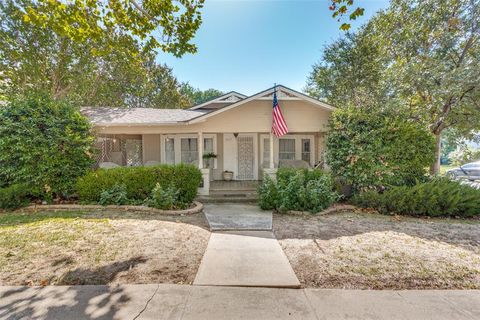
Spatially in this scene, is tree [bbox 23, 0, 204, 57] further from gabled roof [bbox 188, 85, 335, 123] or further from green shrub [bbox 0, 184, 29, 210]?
green shrub [bbox 0, 184, 29, 210]

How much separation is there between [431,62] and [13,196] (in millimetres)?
16056

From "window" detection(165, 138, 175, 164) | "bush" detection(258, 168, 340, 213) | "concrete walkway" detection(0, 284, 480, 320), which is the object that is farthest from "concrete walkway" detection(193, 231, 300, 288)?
"window" detection(165, 138, 175, 164)

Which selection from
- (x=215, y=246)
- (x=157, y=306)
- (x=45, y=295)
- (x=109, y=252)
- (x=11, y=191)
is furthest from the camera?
(x=11, y=191)

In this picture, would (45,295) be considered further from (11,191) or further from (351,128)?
(351,128)

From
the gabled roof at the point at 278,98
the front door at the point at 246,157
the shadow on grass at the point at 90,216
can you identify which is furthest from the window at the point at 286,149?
the shadow on grass at the point at 90,216

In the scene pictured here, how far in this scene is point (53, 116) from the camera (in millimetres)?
7438

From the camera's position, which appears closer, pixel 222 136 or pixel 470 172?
pixel 222 136

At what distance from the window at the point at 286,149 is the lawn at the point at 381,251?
6151 millimetres

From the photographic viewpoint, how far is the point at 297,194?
23.9 feet

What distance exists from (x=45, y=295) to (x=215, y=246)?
8.71 ft

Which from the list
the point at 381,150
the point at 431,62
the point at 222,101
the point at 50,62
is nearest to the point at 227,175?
the point at 222,101

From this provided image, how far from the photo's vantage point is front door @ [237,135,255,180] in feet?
39.8

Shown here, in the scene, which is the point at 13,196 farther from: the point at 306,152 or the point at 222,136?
the point at 306,152

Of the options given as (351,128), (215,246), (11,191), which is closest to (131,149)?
(11,191)
